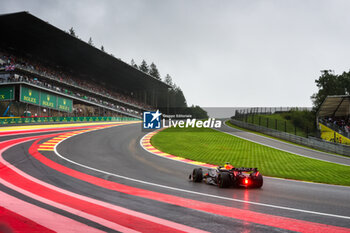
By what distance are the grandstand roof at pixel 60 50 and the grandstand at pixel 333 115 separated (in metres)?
41.2

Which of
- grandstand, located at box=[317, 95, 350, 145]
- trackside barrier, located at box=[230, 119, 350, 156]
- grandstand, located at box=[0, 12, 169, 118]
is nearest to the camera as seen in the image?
trackside barrier, located at box=[230, 119, 350, 156]

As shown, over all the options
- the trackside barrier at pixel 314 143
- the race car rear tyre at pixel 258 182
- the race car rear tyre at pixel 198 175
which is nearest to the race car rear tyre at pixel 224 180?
the race car rear tyre at pixel 258 182

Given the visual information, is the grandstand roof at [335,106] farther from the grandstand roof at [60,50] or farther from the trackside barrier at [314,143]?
the grandstand roof at [60,50]

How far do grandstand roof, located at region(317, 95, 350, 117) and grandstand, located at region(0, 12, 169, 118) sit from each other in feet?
132

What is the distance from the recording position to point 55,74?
52.2 m

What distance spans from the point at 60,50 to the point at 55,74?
4885 millimetres

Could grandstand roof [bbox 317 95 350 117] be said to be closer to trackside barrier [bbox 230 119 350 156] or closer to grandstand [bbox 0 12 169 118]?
trackside barrier [bbox 230 119 350 156]

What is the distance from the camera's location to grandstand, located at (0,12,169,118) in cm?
4038

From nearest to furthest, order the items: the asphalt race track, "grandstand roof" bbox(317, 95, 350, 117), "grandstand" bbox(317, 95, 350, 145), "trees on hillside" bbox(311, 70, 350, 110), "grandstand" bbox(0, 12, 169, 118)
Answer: the asphalt race track
"grandstand" bbox(317, 95, 350, 145)
"grandstand roof" bbox(317, 95, 350, 117)
"grandstand" bbox(0, 12, 169, 118)
"trees on hillside" bbox(311, 70, 350, 110)

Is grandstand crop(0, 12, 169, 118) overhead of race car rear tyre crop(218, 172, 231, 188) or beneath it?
overhead

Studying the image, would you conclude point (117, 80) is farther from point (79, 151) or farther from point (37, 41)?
point (79, 151)

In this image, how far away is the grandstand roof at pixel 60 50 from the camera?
140ft

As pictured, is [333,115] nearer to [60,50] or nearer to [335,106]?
[335,106]

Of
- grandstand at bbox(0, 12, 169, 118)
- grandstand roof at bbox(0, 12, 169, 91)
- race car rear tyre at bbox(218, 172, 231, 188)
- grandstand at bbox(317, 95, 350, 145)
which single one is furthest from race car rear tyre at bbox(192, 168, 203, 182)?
grandstand roof at bbox(0, 12, 169, 91)
